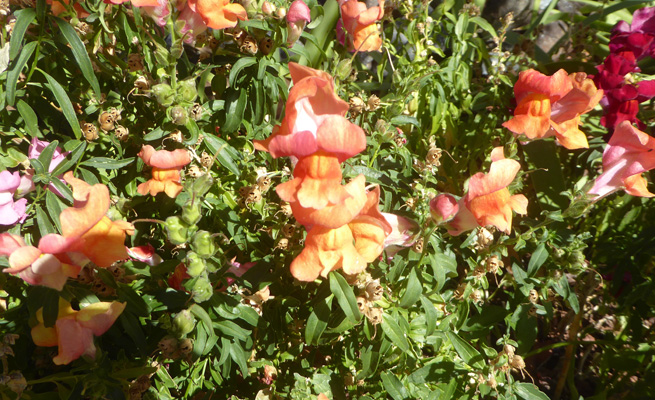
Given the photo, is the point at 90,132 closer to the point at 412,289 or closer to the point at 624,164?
the point at 412,289

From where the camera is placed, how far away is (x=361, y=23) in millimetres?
1159

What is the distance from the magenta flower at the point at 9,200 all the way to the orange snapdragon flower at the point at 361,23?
73cm

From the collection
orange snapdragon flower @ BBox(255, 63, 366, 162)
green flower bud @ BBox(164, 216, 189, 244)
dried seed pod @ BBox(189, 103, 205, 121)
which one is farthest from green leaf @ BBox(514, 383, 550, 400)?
dried seed pod @ BBox(189, 103, 205, 121)

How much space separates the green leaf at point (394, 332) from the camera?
3.31 feet

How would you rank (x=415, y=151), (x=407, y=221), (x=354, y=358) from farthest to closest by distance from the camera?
(x=415, y=151) → (x=354, y=358) → (x=407, y=221)

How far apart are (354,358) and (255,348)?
247 mm

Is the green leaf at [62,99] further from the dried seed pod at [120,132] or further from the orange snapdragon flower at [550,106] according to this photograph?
the orange snapdragon flower at [550,106]

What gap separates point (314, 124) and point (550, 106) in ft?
1.92

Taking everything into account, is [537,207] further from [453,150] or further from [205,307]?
[205,307]

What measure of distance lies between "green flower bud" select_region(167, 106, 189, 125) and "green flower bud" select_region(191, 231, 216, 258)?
29 cm

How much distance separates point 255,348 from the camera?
1.28 meters

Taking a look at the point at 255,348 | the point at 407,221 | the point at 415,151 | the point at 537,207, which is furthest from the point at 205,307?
the point at 537,207

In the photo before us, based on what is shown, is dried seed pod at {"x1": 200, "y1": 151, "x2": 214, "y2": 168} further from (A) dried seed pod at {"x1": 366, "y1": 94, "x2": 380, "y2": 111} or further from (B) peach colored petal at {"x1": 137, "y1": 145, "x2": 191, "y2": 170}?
(A) dried seed pod at {"x1": 366, "y1": 94, "x2": 380, "y2": 111}

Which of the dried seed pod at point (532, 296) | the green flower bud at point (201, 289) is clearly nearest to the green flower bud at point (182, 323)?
the green flower bud at point (201, 289)
